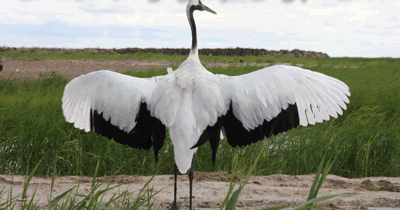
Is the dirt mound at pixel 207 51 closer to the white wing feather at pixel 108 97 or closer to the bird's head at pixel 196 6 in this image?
the bird's head at pixel 196 6

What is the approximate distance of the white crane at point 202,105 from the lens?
10.2 feet

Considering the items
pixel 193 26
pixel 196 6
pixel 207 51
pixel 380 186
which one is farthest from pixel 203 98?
pixel 207 51

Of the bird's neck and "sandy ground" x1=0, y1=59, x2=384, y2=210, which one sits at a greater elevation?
the bird's neck

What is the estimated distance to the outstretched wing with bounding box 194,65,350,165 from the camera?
129 inches

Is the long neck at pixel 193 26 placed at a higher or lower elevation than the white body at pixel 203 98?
higher

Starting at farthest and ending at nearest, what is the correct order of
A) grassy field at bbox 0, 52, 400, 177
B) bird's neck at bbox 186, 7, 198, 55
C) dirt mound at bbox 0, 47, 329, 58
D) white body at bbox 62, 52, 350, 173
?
dirt mound at bbox 0, 47, 329, 58
grassy field at bbox 0, 52, 400, 177
bird's neck at bbox 186, 7, 198, 55
white body at bbox 62, 52, 350, 173

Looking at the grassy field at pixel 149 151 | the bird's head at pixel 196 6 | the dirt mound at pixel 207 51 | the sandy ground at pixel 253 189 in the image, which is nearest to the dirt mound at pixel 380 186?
the sandy ground at pixel 253 189

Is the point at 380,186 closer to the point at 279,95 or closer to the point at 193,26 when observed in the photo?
the point at 279,95

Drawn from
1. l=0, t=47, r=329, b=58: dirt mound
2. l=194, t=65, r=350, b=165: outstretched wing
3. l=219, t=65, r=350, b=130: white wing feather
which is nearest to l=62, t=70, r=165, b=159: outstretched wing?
l=194, t=65, r=350, b=165: outstretched wing

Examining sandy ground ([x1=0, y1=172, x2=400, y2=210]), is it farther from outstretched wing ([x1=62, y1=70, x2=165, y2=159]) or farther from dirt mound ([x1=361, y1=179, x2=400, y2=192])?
outstretched wing ([x1=62, y1=70, x2=165, y2=159])

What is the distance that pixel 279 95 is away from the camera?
3.29 meters

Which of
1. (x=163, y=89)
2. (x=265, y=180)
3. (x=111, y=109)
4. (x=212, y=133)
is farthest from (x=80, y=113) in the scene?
(x=265, y=180)

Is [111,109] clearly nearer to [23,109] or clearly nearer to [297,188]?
[297,188]

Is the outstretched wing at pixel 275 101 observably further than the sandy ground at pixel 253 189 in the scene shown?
No
